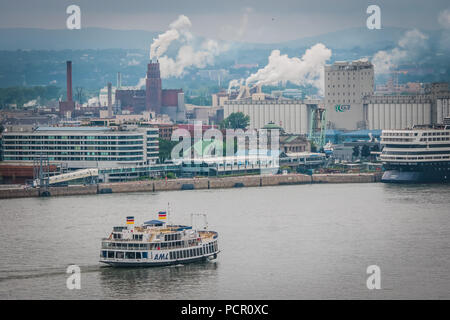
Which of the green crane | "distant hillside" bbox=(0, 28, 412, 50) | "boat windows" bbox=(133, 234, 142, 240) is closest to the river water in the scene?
"boat windows" bbox=(133, 234, 142, 240)

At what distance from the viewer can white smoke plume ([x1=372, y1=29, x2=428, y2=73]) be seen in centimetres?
10525

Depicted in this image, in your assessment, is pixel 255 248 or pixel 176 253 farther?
pixel 255 248

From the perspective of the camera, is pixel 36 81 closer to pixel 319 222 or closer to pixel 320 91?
pixel 320 91

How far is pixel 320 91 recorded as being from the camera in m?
107

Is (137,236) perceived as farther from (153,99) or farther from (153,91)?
(153,91)

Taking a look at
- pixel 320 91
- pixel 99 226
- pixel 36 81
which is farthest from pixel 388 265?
pixel 36 81

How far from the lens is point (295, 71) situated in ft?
323

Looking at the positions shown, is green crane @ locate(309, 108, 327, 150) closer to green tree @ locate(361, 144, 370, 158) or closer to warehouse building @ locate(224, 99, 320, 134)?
warehouse building @ locate(224, 99, 320, 134)

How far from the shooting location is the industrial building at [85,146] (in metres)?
46.5

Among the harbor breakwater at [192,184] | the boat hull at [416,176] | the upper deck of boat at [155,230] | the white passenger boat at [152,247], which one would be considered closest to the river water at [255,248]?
the white passenger boat at [152,247]

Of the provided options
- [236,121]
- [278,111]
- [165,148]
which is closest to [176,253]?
[165,148]

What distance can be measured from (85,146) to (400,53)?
6515 centimetres

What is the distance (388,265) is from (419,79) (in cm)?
7513

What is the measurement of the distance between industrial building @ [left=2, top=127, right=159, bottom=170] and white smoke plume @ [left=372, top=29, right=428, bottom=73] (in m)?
59.1
